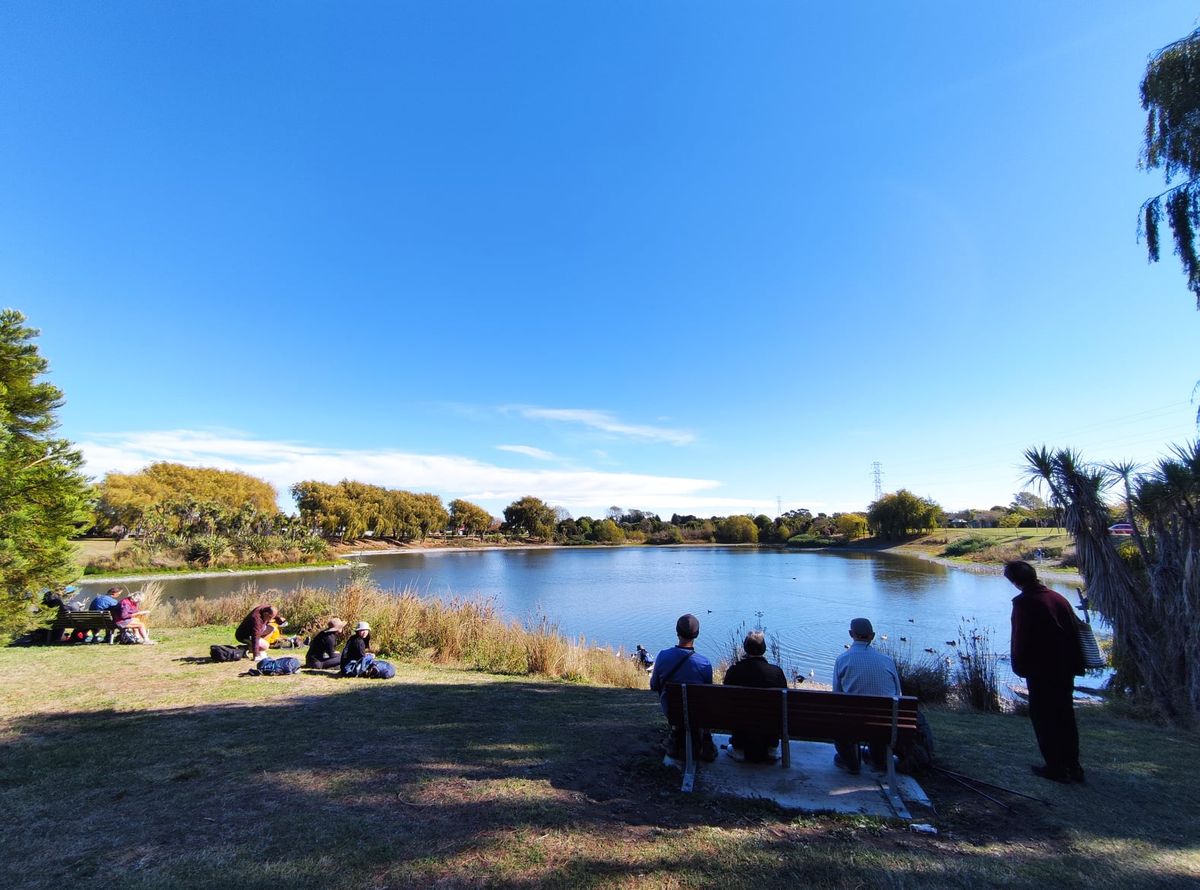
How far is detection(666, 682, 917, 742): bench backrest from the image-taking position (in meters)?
3.69

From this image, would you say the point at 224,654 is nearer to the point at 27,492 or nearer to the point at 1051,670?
the point at 27,492

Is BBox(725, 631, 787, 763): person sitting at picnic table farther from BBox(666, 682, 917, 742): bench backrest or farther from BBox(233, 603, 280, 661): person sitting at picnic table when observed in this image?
BBox(233, 603, 280, 661): person sitting at picnic table

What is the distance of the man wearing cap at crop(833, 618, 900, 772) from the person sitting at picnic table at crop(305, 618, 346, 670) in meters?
7.04

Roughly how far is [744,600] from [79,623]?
2373 cm

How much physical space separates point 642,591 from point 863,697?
27129mm

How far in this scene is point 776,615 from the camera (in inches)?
859

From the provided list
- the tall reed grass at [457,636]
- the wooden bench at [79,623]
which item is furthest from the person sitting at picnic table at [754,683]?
the wooden bench at [79,623]

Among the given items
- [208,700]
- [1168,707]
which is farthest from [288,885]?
[1168,707]

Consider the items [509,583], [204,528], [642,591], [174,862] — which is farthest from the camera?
[204,528]

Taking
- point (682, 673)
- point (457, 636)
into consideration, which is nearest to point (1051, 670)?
point (682, 673)

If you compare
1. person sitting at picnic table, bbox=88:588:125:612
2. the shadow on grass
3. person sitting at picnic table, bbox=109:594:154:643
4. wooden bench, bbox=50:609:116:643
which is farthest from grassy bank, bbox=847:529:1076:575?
person sitting at picnic table, bbox=88:588:125:612

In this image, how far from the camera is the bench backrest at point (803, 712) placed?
3.69m

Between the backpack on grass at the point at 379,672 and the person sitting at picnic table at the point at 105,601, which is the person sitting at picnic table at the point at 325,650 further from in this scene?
the person sitting at picnic table at the point at 105,601

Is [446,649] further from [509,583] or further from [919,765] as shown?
[509,583]
